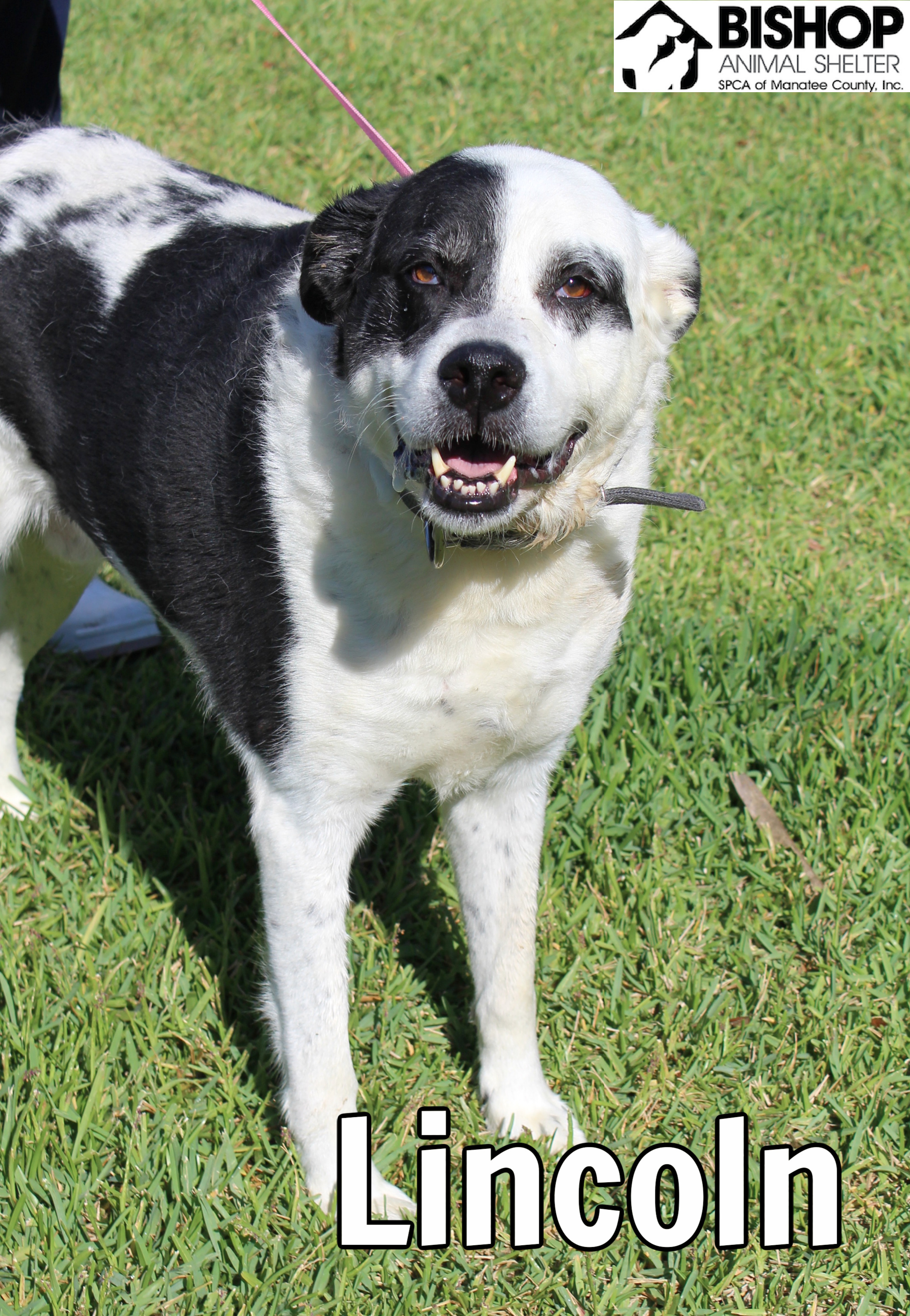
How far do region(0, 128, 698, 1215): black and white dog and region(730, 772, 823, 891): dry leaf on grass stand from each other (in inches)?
37.1

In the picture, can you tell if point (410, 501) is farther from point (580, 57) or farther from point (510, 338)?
point (580, 57)

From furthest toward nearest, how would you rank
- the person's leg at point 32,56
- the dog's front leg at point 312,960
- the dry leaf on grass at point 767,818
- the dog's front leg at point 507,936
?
the person's leg at point 32,56 → the dry leaf on grass at point 767,818 → the dog's front leg at point 507,936 → the dog's front leg at point 312,960

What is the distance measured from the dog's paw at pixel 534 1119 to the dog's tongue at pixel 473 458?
5.05 ft

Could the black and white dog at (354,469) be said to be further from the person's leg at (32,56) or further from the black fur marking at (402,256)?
the person's leg at (32,56)

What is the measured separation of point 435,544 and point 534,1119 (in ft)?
4.66

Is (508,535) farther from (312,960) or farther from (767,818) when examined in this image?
(767,818)

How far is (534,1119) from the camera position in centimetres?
300

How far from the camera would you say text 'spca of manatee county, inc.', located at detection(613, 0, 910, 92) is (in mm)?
6695

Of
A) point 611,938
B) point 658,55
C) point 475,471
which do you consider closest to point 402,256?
point 475,471

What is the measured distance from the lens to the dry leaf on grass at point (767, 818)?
3.58m

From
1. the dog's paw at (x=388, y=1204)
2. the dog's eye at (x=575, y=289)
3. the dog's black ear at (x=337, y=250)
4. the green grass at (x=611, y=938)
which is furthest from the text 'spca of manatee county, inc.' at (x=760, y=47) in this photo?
the dog's paw at (x=388, y=1204)

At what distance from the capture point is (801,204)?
6.75 m

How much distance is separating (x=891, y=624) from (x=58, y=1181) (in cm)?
291

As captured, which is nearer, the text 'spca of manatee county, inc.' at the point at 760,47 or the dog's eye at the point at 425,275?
the dog's eye at the point at 425,275
